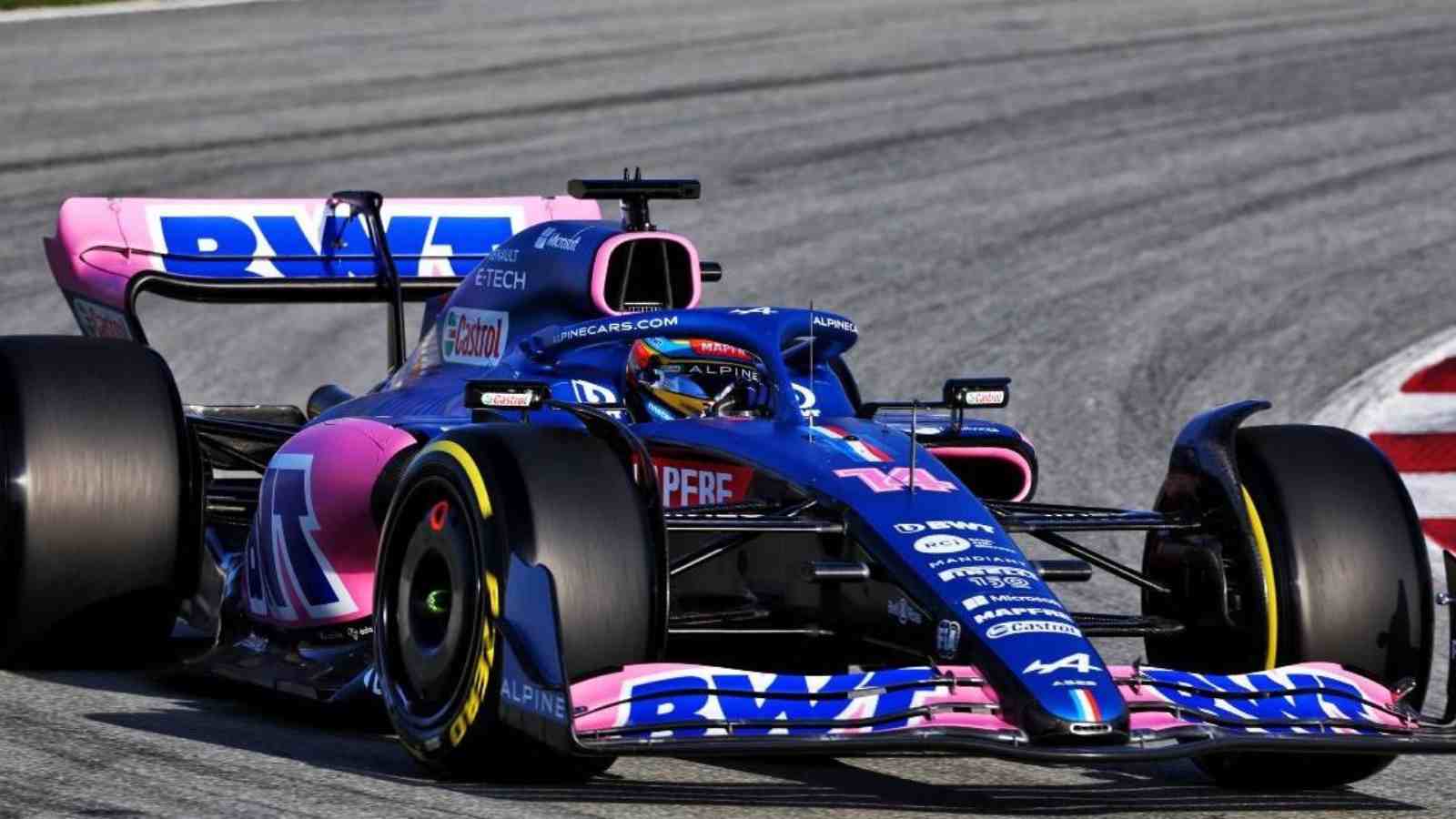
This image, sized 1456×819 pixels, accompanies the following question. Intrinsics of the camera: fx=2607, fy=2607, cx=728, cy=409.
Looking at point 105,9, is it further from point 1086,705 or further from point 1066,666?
point 1086,705

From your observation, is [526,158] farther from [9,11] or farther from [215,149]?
[9,11]

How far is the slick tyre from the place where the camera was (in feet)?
21.3

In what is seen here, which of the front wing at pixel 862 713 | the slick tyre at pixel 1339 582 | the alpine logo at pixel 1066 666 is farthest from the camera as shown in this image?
the slick tyre at pixel 1339 582

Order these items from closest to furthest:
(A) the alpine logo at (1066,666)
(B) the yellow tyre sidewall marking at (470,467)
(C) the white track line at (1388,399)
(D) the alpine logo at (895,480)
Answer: (A) the alpine logo at (1066,666)
(B) the yellow tyre sidewall marking at (470,467)
(D) the alpine logo at (895,480)
(C) the white track line at (1388,399)

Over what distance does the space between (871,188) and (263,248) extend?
8.21 m

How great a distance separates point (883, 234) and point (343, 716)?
31.5 ft

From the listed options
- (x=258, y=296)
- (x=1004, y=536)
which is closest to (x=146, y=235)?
(x=258, y=296)

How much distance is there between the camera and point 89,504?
7555 mm

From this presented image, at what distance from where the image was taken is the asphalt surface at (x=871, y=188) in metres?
6.53

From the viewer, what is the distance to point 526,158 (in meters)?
18.1

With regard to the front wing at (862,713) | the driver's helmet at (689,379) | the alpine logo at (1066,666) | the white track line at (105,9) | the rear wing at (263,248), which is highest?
the white track line at (105,9)

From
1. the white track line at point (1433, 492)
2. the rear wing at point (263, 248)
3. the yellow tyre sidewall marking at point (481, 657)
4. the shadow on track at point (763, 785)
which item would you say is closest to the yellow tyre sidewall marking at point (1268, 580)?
the shadow on track at point (763, 785)

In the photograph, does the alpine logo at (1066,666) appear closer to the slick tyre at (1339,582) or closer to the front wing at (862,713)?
the front wing at (862,713)

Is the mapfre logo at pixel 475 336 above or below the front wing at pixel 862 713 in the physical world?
above
